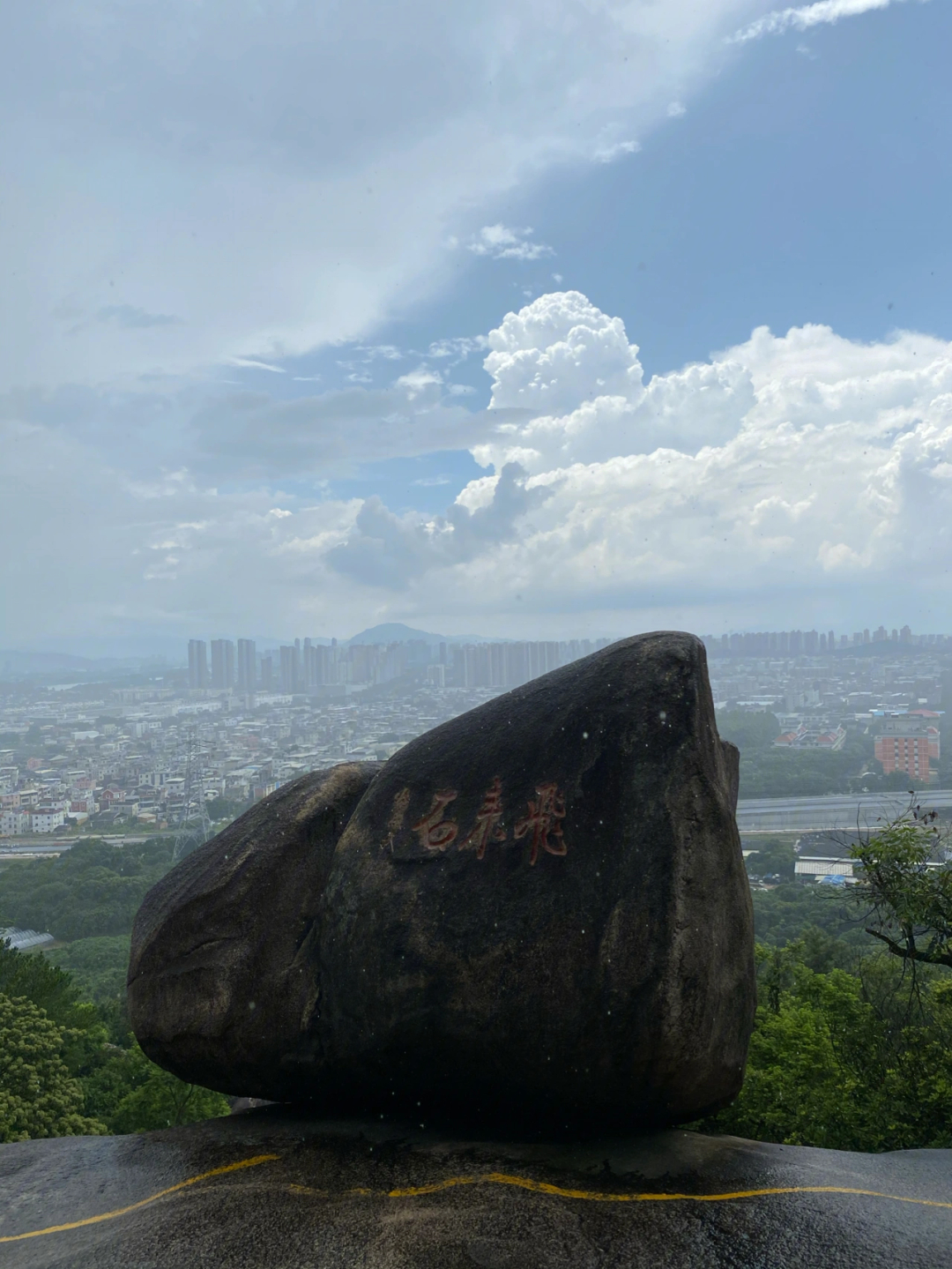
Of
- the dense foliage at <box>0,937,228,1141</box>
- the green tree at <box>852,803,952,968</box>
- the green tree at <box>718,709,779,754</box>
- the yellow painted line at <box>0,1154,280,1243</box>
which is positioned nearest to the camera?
the yellow painted line at <box>0,1154,280,1243</box>

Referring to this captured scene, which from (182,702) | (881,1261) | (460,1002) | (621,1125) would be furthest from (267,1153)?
(182,702)

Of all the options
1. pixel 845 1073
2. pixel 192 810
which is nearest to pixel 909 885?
pixel 845 1073

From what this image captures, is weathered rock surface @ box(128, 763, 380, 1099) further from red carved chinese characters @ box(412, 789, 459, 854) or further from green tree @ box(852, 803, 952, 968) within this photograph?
green tree @ box(852, 803, 952, 968)

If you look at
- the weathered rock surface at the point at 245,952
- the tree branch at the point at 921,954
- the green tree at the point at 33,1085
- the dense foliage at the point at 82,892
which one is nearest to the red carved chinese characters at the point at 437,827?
the weathered rock surface at the point at 245,952

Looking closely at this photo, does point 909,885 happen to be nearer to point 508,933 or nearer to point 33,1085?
point 508,933

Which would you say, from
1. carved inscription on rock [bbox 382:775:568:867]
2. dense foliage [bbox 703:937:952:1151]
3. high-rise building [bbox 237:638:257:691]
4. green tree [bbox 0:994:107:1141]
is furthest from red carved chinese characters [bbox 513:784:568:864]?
high-rise building [bbox 237:638:257:691]

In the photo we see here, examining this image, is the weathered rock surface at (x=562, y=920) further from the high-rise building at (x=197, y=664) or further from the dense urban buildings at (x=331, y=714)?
the high-rise building at (x=197, y=664)

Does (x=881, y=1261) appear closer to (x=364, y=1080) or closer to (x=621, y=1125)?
(x=621, y=1125)
